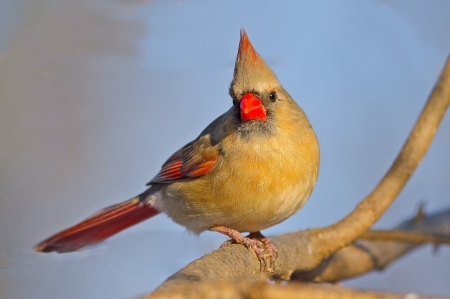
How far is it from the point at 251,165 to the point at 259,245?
344 millimetres

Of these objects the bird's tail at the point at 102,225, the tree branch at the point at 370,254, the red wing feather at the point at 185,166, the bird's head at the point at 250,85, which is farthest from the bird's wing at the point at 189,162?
the tree branch at the point at 370,254

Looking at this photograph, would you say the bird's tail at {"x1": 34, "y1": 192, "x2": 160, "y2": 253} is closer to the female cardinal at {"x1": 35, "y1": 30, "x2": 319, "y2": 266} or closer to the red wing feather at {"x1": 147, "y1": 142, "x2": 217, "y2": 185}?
the red wing feather at {"x1": 147, "y1": 142, "x2": 217, "y2": 185}

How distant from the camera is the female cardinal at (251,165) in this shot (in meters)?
2.49

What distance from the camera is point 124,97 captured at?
12.4ft

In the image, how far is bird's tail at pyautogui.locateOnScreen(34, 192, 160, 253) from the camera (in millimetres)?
3070

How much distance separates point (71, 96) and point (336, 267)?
1.92 metres

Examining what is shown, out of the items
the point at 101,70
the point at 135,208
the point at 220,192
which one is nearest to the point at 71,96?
the point at 101,70

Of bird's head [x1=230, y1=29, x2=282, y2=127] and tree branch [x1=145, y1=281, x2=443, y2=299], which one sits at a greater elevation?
bird's head [x1=230, y1=29, x2=282, y2=127]

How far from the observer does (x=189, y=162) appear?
2.88 m

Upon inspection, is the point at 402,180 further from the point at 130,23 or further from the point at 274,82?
the point at 130,23

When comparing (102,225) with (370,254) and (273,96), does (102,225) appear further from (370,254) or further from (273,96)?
(370,254)

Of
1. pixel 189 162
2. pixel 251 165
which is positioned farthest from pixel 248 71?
pixel 189 162

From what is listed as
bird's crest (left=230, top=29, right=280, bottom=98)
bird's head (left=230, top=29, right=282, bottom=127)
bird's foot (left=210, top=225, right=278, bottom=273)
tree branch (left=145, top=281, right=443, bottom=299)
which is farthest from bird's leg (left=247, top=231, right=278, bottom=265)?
tree branch (left=145, top=281, right=443, bottom=299)

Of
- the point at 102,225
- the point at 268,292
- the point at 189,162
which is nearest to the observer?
the point at 268,292
